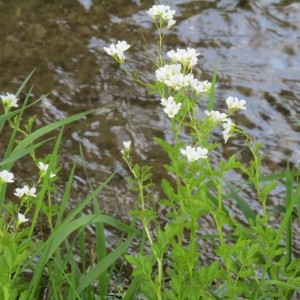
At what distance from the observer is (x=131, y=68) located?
145 inches

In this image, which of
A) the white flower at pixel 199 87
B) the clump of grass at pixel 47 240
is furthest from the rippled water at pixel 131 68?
the white flower at pixel 199 87

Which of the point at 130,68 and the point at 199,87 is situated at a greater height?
the point at 199,87

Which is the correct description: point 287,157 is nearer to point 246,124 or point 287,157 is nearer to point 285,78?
point 246,124

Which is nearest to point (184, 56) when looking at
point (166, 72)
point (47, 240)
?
point (166, 72)

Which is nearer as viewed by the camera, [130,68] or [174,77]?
[174,77]

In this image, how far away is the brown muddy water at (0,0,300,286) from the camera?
313cm

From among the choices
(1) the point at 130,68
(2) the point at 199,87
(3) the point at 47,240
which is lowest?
(1) the point at 130,68

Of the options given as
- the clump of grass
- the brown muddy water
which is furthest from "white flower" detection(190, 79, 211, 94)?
the brown muddy water

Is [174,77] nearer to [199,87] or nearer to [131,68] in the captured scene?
[199,87]

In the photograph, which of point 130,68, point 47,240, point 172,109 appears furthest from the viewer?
point 130,68

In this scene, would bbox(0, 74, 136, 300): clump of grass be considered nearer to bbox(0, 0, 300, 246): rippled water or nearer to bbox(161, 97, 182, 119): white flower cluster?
bbox(161, 97, 182, 119): white flower cluster

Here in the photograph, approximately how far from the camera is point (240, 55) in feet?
12.2

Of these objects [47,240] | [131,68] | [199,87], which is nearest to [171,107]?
[199,87]

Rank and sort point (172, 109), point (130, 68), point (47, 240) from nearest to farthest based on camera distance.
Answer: point (172, 109)
point (47, 240)
point (130, 68)
